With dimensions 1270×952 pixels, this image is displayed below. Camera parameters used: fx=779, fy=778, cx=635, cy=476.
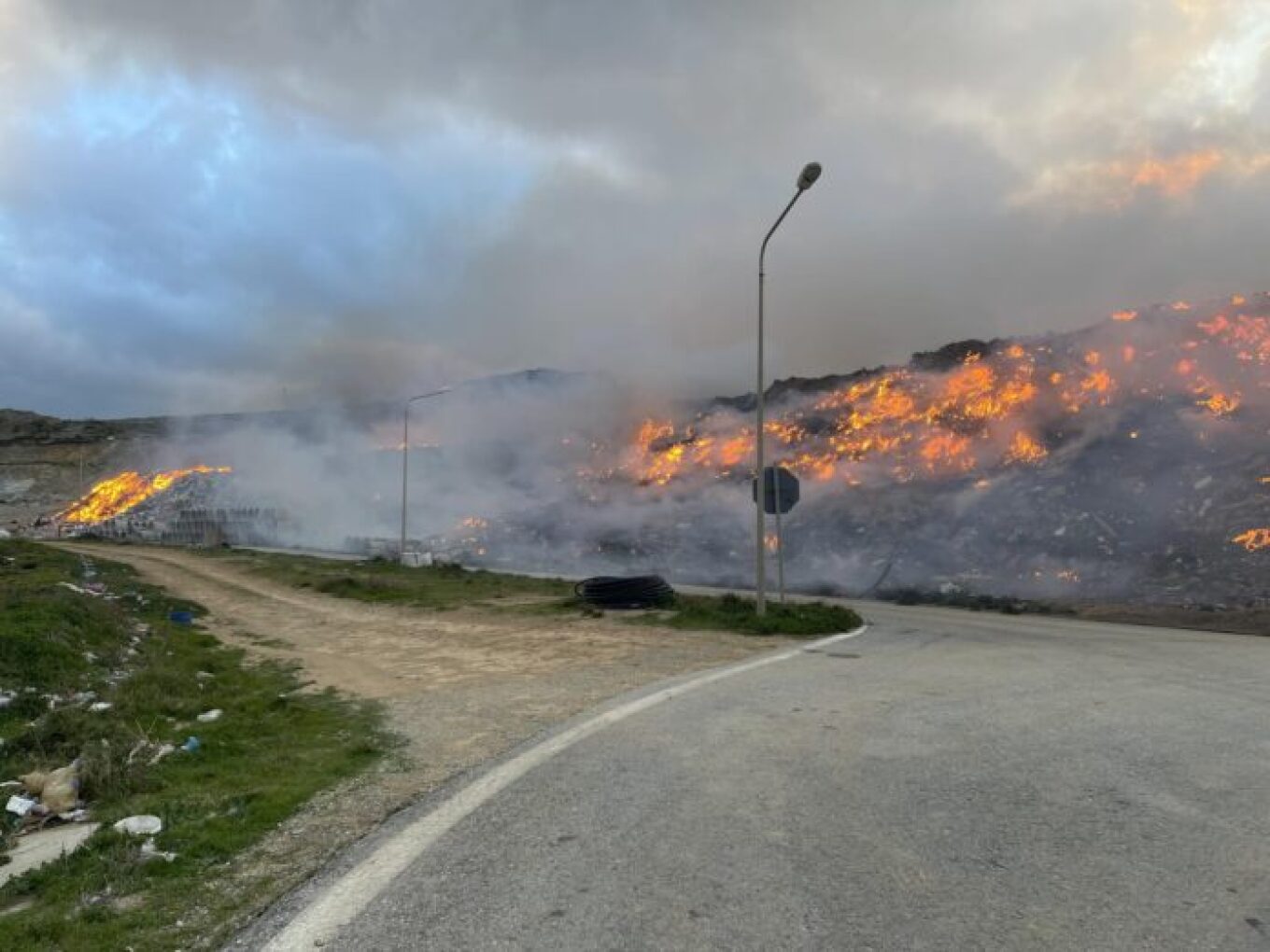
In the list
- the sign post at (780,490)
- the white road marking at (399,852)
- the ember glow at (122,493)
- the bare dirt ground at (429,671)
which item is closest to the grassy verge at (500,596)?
the bare dirt ground at (429,671)

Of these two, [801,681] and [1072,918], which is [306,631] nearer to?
[801,681]

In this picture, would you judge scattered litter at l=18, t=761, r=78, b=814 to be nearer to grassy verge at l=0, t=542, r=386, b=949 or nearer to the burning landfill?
grassy verge at l=0, t=542, r=386, b=949

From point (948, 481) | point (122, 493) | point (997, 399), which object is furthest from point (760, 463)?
point (122, 493)

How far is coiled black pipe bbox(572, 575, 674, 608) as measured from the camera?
2019 cm

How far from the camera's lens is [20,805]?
19.2ft

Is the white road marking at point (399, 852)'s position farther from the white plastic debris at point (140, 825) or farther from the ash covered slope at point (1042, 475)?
the ash covered slope at point (1042, 475)

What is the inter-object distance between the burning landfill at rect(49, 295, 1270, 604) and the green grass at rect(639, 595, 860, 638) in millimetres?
12407

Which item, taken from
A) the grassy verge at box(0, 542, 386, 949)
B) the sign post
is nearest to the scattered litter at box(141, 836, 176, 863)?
the grassy verge at box(0, 542, 386, 949)

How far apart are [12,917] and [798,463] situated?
147ft

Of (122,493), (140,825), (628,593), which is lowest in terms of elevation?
(140,825)

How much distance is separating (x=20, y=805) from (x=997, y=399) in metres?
41.8

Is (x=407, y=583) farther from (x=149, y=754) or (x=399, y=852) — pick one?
(x=399, y=852)

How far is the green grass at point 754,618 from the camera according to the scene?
627 inches

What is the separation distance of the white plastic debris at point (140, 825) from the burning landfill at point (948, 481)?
25.1 meters
